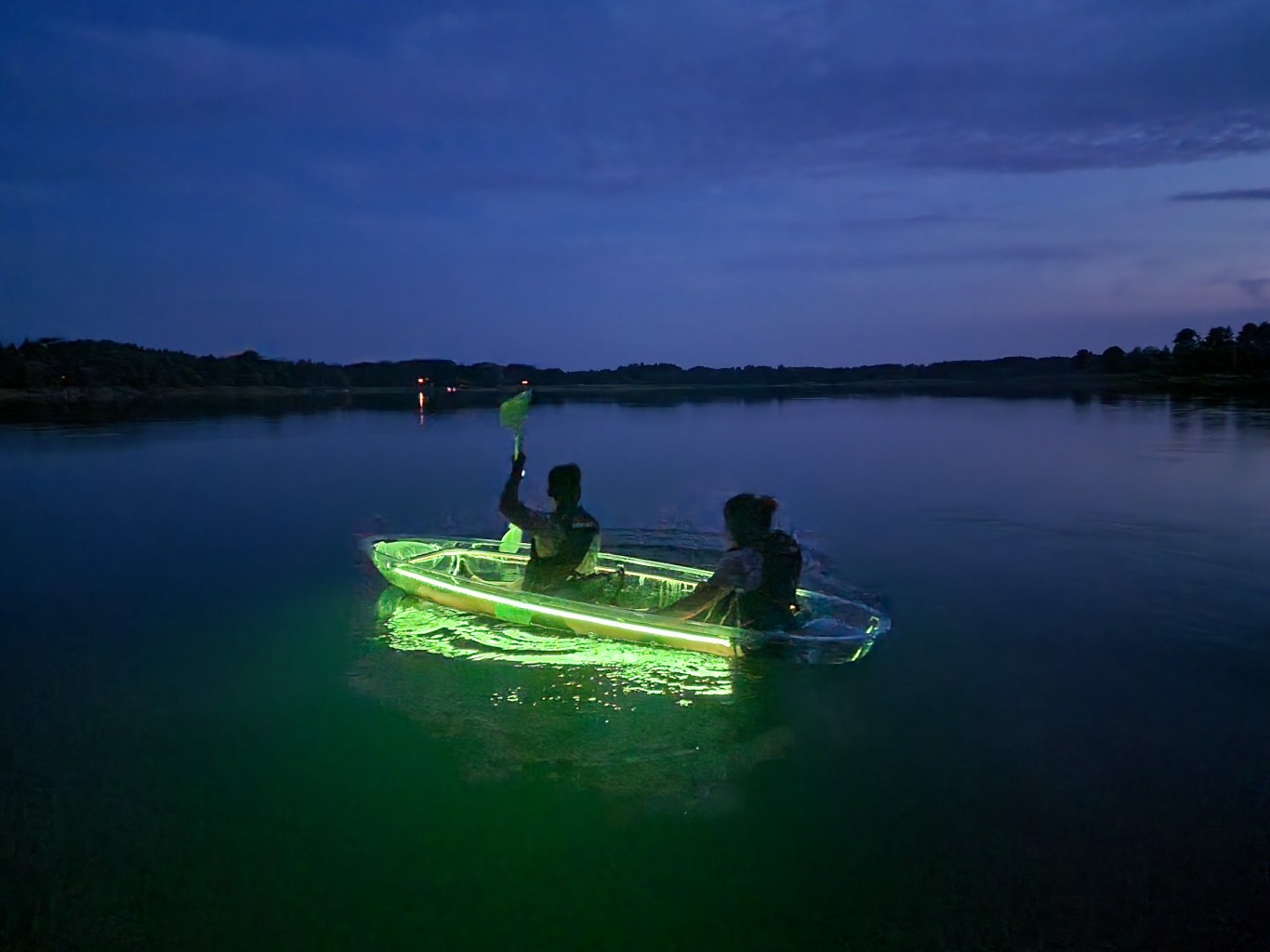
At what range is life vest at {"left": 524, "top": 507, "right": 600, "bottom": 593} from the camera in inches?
336

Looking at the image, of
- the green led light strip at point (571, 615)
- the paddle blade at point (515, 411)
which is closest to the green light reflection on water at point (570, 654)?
the green led light strip at point (571, 615)

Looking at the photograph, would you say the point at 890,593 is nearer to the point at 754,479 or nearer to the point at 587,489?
the point at 587,489

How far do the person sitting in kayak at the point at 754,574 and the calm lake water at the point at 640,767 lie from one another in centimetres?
48

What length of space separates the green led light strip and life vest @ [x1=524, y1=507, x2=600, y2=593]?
0.31 metres

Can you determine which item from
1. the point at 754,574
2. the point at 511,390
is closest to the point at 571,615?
the point at 754,574

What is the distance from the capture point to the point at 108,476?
21.6m

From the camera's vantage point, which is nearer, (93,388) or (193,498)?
(193,498)

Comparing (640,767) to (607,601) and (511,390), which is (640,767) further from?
(511,390)

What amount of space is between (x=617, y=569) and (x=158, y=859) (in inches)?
196

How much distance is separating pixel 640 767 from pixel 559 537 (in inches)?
119

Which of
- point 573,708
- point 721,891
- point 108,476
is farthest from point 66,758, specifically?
point 108,476

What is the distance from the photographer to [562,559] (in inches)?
338

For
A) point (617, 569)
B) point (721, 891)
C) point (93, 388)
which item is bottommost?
point (721, 891)

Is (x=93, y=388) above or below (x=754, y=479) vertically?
above
